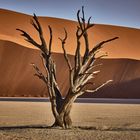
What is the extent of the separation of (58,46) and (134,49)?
1989 centimetres

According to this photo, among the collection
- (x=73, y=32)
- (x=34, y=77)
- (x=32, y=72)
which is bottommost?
(x=73, y=32)

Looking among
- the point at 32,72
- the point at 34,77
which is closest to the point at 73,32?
the point at 32,72

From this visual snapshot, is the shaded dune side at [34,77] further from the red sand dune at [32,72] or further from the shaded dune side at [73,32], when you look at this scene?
the shaded dune side at [73,32]

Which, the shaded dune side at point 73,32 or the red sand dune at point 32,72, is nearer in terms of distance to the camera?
the red sand dune at point 32,72

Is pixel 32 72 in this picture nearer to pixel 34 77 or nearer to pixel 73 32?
pixel 34 77

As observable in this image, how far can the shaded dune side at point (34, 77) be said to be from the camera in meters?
55.6

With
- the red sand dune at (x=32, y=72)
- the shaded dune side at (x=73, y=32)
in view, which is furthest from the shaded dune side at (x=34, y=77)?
the shaded dune side at (x=73, y=32)

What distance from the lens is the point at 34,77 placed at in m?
56.1

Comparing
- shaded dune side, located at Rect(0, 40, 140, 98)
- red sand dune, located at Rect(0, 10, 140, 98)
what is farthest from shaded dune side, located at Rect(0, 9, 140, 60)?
shaded dune side, located at Rect(0, 40, 140, 98)

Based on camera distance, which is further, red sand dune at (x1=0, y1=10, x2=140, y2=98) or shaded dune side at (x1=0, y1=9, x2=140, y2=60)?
shaded dune side at (x1=0, y1=9, x2=140, y2=60)

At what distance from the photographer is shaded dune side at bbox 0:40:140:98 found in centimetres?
5559

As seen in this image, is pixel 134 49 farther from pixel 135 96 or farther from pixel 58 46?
pixel 135 96

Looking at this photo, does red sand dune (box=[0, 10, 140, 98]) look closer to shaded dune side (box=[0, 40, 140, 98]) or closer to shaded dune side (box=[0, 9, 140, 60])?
shaded dune side (box=[0, 40, 140, 98])

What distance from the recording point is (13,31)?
8106 centimetres
